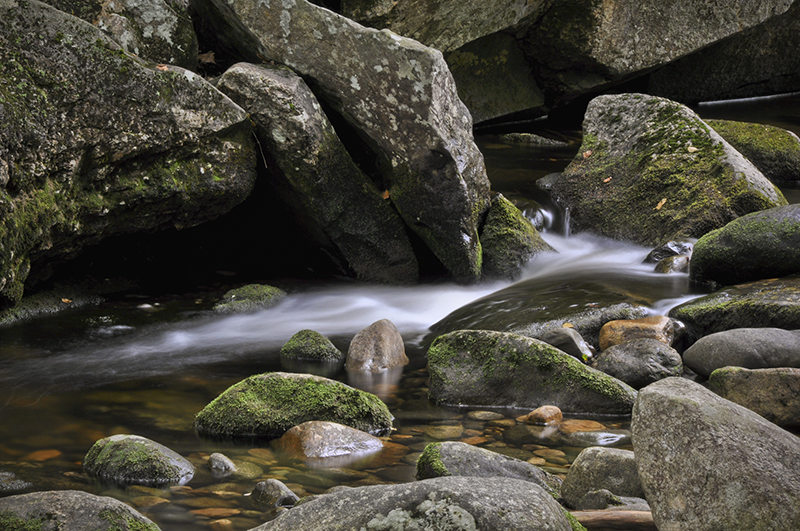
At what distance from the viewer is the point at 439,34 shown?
41.1 ft

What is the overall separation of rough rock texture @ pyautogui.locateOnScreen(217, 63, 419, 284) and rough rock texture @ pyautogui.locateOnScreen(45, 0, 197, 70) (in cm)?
112

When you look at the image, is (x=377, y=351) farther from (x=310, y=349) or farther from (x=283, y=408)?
(x=283, y=408)

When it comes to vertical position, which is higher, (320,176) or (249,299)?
(320,176)

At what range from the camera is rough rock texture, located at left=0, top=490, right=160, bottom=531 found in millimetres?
2316

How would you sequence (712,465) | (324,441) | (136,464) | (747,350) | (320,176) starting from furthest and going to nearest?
(320,176), (747,350), (324,441), (136,464), (712,465)

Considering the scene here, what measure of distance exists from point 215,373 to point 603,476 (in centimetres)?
336

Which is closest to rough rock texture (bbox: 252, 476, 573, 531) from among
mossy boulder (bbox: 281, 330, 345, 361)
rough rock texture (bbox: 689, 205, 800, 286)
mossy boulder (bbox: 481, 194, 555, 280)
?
mossy boulder (bbox: 281, 330, 345, 361)

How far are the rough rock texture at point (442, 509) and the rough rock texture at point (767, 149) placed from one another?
10638 millimetres

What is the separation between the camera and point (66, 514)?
7.68 feet

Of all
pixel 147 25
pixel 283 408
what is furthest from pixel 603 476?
pixel 147 25

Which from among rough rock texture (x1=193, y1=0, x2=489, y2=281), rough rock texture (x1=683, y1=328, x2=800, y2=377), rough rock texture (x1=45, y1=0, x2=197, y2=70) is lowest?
rough rock texture (x1=683, y1=328, x2=800, y2=377)

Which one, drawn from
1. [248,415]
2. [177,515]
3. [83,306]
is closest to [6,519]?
[177,515]

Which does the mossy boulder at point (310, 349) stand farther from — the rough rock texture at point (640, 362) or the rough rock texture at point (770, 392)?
the rough rock texture at point (770, 392)

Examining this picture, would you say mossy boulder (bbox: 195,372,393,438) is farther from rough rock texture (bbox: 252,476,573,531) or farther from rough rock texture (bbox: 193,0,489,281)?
rough rock texture (bbox: 193,0,489,281)
